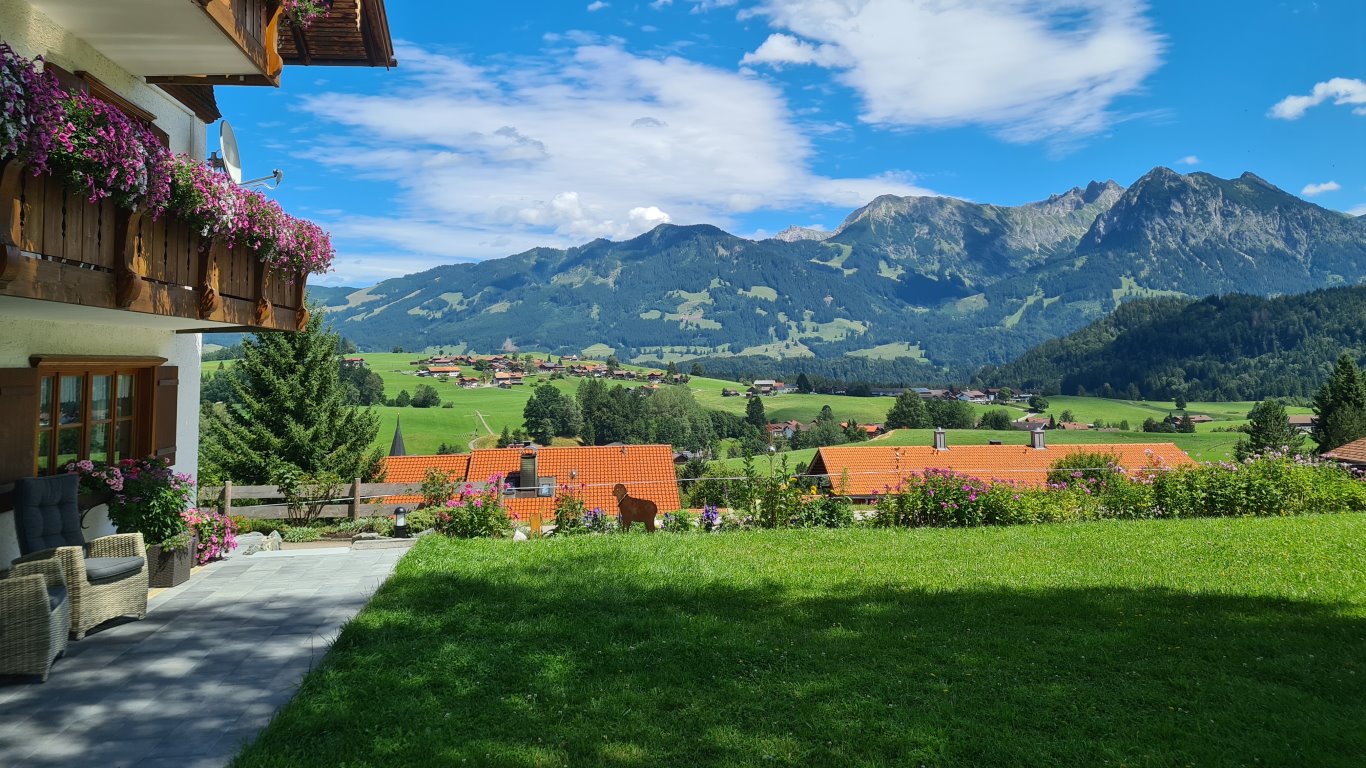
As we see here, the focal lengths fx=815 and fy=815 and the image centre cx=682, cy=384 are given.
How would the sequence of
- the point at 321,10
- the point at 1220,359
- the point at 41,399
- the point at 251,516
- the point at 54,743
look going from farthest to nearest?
1. the point at 1220,359
2. the point at 251,516
3. the point at 321,10
4. the point at 41,399
5. the point at 54,743

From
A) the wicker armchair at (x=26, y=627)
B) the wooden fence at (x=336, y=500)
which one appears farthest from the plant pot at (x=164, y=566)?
the wooden fence at (x=336, y=500)

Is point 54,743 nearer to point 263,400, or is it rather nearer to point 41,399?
point 41,399

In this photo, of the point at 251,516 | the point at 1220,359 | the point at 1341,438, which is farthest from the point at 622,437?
the point at 1220,359

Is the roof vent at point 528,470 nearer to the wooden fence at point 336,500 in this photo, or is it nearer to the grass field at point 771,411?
the wooden fence at point 336,500

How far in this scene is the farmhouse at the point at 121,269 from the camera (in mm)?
5895

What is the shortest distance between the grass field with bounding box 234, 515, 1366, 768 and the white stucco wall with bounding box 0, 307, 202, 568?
3386 mm

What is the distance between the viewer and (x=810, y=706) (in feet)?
17.2

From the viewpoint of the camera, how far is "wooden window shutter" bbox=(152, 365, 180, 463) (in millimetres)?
9852

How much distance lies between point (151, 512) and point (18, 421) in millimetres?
1688

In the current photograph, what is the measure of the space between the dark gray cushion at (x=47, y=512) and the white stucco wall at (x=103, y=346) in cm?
26

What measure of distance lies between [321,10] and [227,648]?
8.08m

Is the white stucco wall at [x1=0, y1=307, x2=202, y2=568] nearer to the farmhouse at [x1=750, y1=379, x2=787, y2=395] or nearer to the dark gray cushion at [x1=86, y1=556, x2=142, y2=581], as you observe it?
the dark gray cushion at [x1=86, y1=556, x2=142, y2=581]

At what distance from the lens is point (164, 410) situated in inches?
398

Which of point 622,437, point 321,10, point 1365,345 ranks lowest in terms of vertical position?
point 622,437
